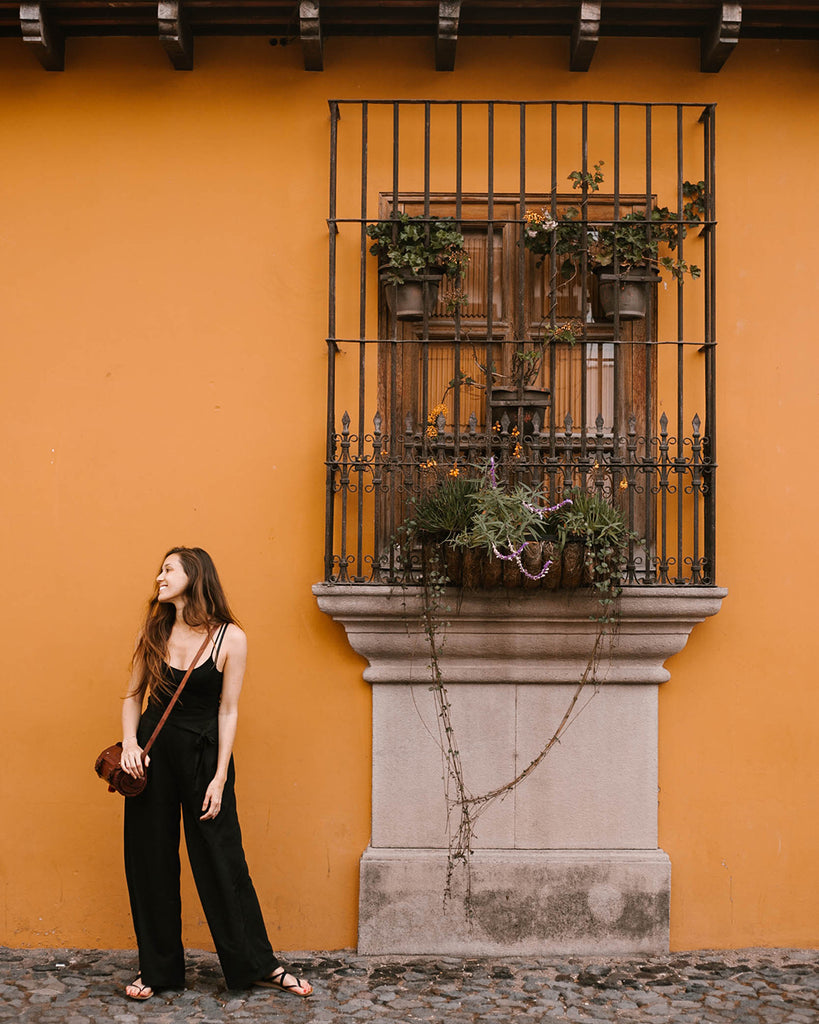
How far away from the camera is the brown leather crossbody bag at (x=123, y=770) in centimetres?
404

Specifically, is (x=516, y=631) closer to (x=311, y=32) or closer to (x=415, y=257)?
(x=415, y=257)

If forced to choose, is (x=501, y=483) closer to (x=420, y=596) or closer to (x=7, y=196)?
(x=420, y=596)

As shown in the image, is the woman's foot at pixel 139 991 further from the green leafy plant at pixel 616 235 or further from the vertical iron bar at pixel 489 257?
the green leafy plant at pixel 616 235

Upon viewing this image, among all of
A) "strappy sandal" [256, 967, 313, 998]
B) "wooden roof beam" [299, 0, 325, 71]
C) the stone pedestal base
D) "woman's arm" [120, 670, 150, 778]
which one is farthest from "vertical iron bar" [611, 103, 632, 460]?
"strappy sandal" [256, 967, 313, 998]

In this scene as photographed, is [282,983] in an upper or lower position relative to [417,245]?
lower

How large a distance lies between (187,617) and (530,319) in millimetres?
2309

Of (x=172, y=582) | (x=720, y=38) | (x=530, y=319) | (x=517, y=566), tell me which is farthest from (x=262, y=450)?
(x=720, y=38)

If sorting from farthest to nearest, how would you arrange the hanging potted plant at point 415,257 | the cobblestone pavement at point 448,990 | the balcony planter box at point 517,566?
the hanging potted plant at point 415,257 → the balcony planter box at point 517,566 → the cobblestone pavement at point 448,990

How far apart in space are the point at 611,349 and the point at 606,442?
503 mm

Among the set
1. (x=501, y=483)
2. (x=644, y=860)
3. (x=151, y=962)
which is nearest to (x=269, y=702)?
(x=151, y=962)

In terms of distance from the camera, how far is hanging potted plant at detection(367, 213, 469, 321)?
4.70m

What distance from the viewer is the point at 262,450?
4.85 metres

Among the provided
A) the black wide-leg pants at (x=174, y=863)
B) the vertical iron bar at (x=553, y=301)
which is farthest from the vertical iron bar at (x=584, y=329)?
the black wide-leg pants at (x=174, y=863)

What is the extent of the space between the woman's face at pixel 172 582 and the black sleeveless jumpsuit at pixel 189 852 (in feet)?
0.85
